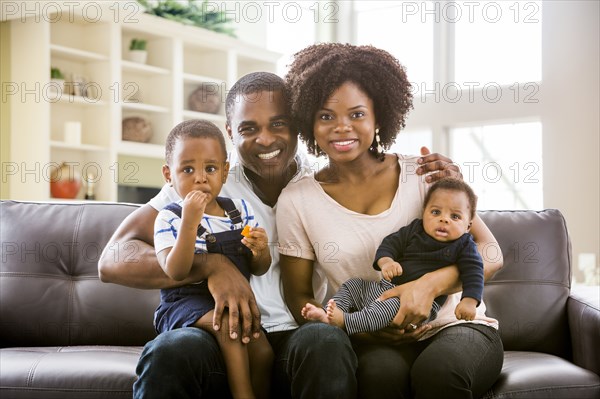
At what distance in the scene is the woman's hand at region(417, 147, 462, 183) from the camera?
2043 mm

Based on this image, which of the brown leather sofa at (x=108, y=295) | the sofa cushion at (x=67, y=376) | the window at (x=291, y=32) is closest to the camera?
the sofa cushion at (x=67, y=376)

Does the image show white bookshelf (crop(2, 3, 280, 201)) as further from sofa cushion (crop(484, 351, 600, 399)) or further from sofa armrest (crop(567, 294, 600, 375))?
sofa cushion (crop(484, 351, 600, 399))

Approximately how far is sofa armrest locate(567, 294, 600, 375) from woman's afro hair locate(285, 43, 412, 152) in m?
0.75

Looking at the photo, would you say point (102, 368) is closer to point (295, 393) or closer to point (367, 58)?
point (295, 393)

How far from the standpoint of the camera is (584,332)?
218 centimetres

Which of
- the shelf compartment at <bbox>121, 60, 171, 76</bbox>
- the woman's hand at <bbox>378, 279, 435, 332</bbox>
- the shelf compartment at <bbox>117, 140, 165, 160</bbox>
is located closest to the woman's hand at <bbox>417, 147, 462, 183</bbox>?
the woman's hand at <bbox>378, 279, 435, 332</bbox>

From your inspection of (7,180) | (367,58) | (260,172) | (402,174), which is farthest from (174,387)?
(7,180)

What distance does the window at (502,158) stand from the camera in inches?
269

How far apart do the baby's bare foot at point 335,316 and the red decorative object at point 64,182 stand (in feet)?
15.3

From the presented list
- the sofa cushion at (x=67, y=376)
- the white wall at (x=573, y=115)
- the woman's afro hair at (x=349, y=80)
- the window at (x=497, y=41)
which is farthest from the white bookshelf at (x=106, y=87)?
the woman's afro hair at (x=349, y=80)

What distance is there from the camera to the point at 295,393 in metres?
1.71

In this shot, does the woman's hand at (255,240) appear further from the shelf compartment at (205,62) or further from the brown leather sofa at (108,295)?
the shelf compartment at (205,62)

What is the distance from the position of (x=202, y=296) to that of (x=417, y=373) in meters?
0.55

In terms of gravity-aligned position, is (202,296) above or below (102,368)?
above
